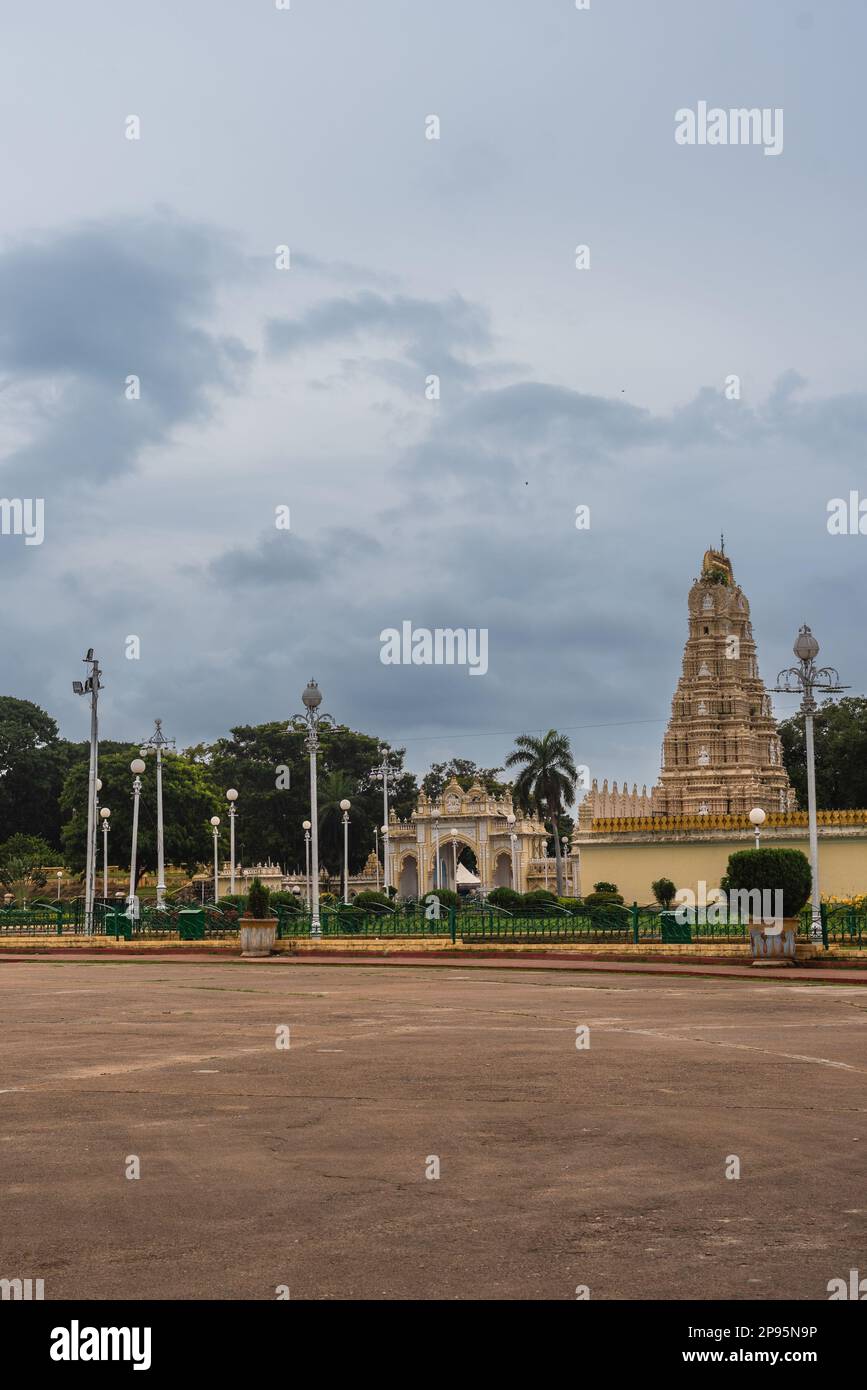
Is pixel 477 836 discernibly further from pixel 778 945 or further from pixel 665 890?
pixel 778 945

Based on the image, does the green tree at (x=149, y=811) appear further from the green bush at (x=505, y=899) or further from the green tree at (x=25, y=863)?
the green bush at (x=505, y=899)

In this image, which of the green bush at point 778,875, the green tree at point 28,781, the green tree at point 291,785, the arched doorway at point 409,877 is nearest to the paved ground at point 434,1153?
the green bush at point 778,875

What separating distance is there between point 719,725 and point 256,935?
4209 cm

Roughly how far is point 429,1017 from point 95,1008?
5.06 meters

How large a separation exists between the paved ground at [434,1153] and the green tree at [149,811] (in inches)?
2775

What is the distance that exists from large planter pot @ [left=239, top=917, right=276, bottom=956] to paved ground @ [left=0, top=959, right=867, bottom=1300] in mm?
15488

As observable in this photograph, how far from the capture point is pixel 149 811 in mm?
87625

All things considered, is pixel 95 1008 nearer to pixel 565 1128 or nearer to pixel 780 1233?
pixel 565 1128

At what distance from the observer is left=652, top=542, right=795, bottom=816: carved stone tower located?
2744 inches

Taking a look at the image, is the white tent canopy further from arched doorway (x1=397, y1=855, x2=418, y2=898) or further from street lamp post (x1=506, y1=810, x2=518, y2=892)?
arched doorway (x1=397, y1=855, x2=418, y2=898)
